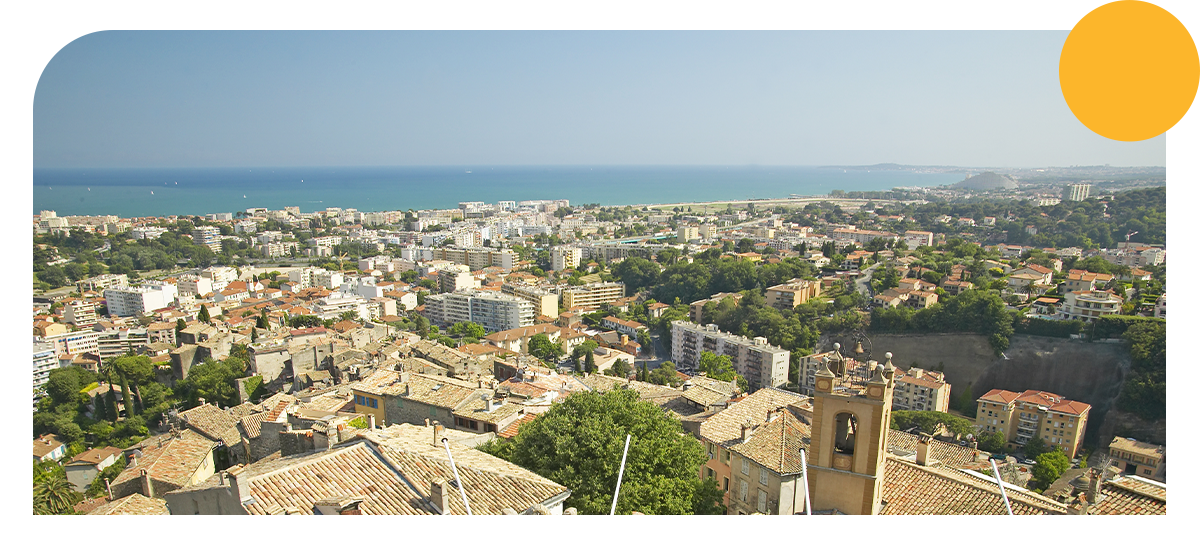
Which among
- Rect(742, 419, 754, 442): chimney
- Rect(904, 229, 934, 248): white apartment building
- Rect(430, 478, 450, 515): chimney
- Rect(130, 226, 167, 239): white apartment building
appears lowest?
Rect(742, 419, 754, 442): chimney

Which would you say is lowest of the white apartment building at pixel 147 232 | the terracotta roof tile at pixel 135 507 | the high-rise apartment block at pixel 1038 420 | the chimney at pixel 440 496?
the high-rise apartment block at pixel 1038 420

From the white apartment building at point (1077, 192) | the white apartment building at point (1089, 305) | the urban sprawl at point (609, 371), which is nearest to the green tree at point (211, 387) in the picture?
the urban sprawl at point (609, 371)

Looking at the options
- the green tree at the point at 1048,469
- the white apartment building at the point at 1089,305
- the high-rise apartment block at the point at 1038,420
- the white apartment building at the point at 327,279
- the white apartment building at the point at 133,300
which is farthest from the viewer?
the white apartment building at the point at 327,279

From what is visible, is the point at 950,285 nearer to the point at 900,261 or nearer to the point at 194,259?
the point at 900,261

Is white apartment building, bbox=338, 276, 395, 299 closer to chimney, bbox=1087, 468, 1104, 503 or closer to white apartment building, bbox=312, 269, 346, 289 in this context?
white apartment building, bbox=312, 269, 346, 289

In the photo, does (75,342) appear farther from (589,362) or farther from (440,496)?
(440,496)

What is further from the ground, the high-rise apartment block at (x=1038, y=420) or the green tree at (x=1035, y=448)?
the high-rise apartment block at (x=1038, y=420)

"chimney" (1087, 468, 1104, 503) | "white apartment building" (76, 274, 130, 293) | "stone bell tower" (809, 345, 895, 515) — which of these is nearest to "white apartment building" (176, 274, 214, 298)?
"white apartment building" (76, 274, 130, 293)

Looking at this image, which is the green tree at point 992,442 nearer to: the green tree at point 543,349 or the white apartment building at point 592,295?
the green tree at point 543,349
